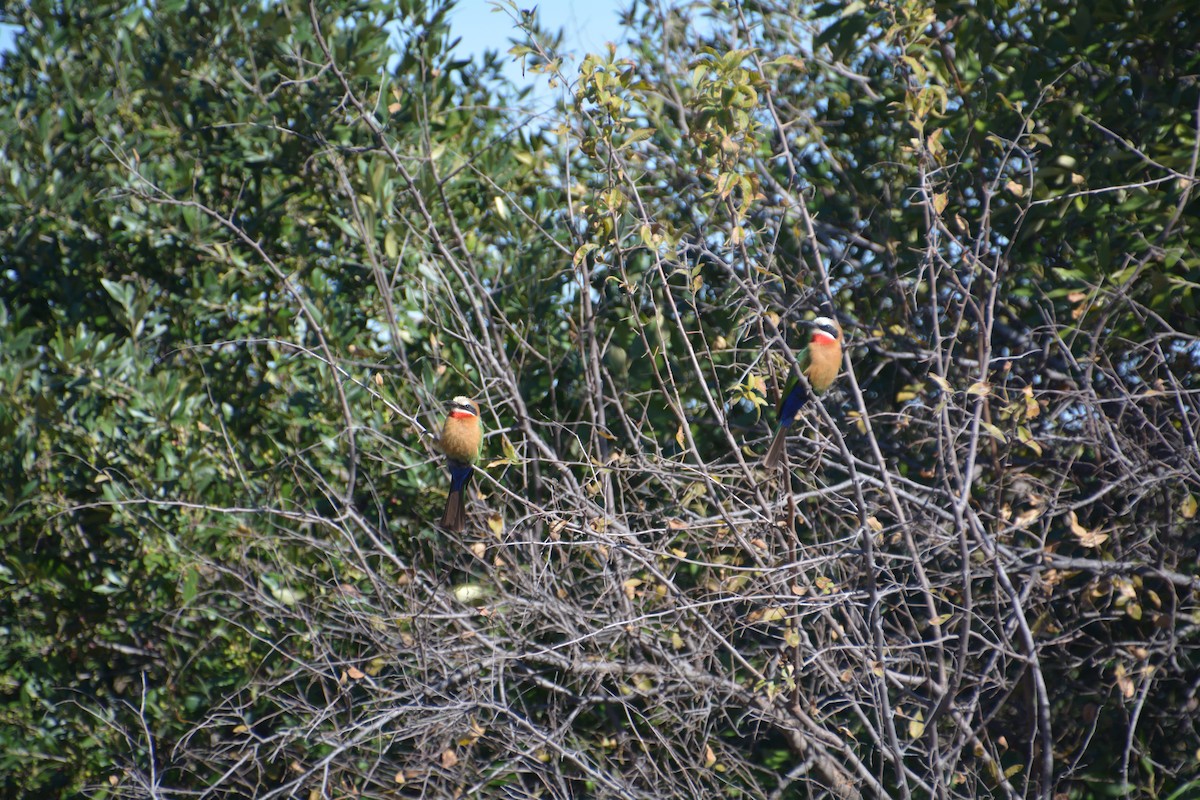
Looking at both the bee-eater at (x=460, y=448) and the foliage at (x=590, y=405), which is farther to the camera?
the bee-eater at (x=460, y=448)

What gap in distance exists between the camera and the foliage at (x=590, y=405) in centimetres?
412

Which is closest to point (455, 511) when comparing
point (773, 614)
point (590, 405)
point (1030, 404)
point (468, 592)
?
point (468, 592)

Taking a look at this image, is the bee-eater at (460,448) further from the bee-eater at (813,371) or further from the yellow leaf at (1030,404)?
the yellow leaf at (1030,404)

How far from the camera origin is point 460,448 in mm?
4449

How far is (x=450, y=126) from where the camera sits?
20.0ft

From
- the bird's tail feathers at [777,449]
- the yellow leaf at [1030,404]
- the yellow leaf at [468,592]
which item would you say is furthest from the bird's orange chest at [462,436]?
the yellow leaf at [1030,404]

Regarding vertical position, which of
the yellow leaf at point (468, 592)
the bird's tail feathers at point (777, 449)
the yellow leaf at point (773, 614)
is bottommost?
the yellow leaf at point (468, 592)

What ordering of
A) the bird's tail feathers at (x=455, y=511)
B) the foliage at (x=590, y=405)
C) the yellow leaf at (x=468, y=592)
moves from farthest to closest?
the yellow leaf at (x=468, y=592)
the bird's tail feathers at (x=455, y=511)
the foliage at (x=590, y=405)

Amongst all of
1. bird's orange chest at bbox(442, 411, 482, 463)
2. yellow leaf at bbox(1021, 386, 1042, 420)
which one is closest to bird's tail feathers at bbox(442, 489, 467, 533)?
bird's orange chest at bbox(442, 411, 482, 463)

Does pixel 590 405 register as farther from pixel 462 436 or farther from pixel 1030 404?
pixel 1030 404

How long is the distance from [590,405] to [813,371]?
3.64ft

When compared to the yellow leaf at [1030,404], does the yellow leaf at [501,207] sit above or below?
above

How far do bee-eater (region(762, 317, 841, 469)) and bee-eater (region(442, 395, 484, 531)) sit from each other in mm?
1194

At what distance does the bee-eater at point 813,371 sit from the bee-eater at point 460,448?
1194mm
